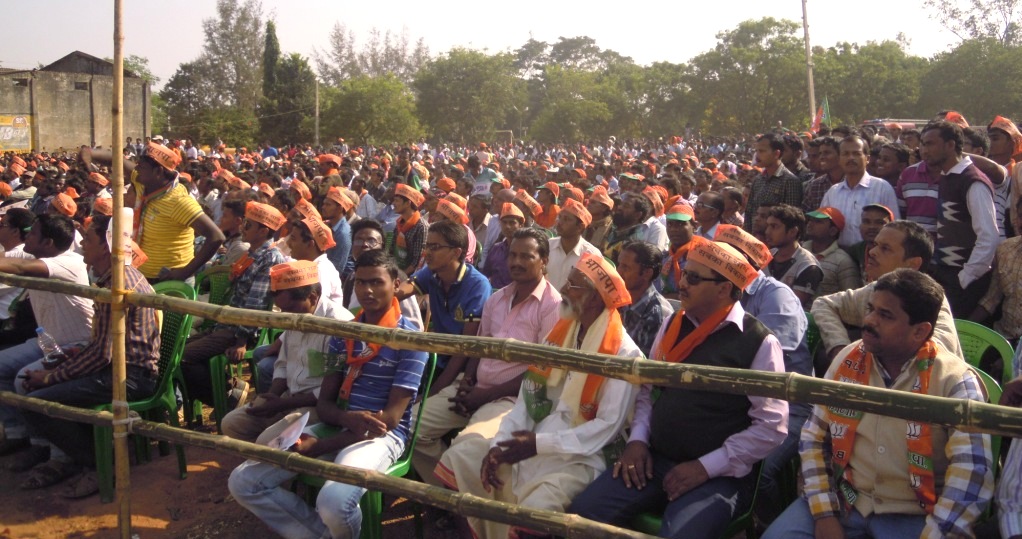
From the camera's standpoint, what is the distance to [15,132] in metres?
38.5

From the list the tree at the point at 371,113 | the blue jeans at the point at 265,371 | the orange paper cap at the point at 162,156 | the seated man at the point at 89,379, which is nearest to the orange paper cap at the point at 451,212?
the orange paper cap at the point at 162,156

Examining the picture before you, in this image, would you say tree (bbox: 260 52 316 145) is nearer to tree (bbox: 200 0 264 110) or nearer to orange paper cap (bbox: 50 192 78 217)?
tree (bbox: 200 0 264 110)

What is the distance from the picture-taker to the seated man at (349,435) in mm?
3557

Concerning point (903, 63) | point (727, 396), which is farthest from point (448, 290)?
point (903, 63)

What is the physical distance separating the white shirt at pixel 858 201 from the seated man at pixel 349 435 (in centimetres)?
361

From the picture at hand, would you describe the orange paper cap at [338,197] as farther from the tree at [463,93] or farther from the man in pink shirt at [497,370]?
the tree at [463,93]

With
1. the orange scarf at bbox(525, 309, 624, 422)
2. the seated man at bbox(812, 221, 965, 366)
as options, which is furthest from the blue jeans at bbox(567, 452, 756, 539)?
the seated man at bbox(812, 221, 965, 366)

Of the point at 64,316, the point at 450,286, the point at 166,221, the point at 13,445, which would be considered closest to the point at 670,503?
the point at 450,286

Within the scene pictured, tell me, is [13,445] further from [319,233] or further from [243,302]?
[319,233]

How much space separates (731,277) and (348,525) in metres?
1.93

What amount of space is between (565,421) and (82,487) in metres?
2.92

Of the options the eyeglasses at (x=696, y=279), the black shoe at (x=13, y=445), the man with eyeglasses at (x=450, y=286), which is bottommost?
the black shoe at (x=13, y=445)

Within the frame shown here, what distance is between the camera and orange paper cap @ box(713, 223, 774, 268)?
4.20 m

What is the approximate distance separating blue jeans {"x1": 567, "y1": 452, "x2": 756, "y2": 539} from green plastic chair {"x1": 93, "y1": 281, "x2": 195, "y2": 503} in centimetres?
264
